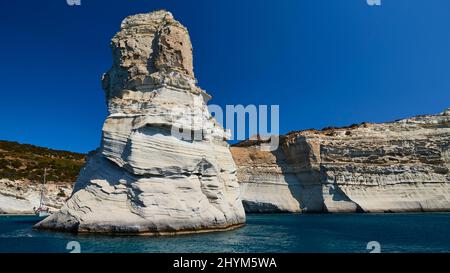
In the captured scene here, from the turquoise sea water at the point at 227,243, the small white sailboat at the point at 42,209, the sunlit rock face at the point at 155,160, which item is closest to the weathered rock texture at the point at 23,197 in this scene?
the small white sailboat at the point at 42,209

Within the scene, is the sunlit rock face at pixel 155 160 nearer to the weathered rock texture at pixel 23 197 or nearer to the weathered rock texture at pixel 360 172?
the weathered rock texture at pixel 360 172

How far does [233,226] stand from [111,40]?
15.1 meters

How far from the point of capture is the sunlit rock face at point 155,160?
1683cm

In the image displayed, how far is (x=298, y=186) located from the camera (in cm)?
4778

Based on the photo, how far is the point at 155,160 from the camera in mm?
17969

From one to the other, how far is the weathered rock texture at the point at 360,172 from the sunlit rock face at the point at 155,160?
2367cm

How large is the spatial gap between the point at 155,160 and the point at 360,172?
1267 inches

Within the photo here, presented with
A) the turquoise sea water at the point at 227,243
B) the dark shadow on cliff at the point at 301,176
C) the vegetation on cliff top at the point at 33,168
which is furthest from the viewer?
the dark shadow on cliff at the point at 301,176

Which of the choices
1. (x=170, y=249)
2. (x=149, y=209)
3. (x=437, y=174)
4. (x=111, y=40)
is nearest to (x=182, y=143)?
(x=149, y=209)

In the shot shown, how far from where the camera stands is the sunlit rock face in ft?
55.2

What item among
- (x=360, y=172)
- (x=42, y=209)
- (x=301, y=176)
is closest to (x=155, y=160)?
A: (x=42, y=209)

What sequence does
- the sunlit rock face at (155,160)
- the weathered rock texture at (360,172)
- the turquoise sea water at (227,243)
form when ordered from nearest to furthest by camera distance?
the turquoise sea water at (227,243)
the sunlit rock face at (155,160)
the weathered rock texture at (360,172)

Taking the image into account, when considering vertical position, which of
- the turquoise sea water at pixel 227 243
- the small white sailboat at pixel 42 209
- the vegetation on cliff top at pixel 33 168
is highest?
the vegetation on cliff top at pixel 33 168
